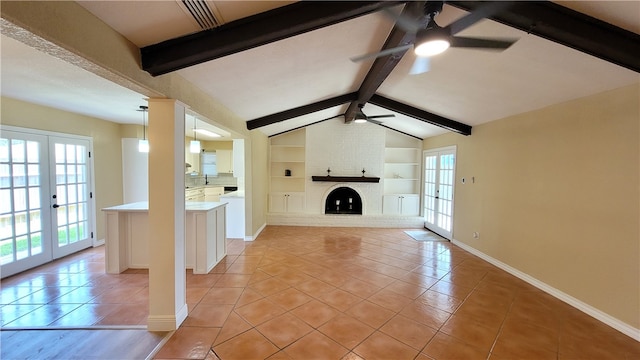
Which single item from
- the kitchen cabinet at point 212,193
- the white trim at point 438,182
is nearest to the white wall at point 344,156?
the white trim at point 438,182

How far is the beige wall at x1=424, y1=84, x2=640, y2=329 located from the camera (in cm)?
237

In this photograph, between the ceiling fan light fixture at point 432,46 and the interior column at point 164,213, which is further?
the interior column at point 164,213

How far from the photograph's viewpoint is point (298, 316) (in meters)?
2.51

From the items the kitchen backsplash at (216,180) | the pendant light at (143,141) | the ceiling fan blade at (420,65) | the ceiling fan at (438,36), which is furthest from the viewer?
the kitchen backsplash at (216,180)

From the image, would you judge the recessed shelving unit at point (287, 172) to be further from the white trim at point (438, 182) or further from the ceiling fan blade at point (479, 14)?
the ceiling fan blade at point (479, 14)

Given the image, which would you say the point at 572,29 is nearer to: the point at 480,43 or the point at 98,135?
the point at 480,43

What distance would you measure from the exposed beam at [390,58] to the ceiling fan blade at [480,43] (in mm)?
262

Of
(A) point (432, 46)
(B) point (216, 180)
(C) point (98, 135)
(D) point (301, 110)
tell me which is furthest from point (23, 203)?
(A) point (432, 46)

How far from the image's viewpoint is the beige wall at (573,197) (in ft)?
7.78

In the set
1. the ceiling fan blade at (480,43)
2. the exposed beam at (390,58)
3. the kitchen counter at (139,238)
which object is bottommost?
the kitchen counter at (139,238)

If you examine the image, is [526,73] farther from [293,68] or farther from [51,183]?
[51,183]

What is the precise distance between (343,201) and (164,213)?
5290 mm

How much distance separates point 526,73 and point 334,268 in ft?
10.9

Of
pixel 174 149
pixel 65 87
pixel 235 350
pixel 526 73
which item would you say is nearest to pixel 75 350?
pixel 235 350
